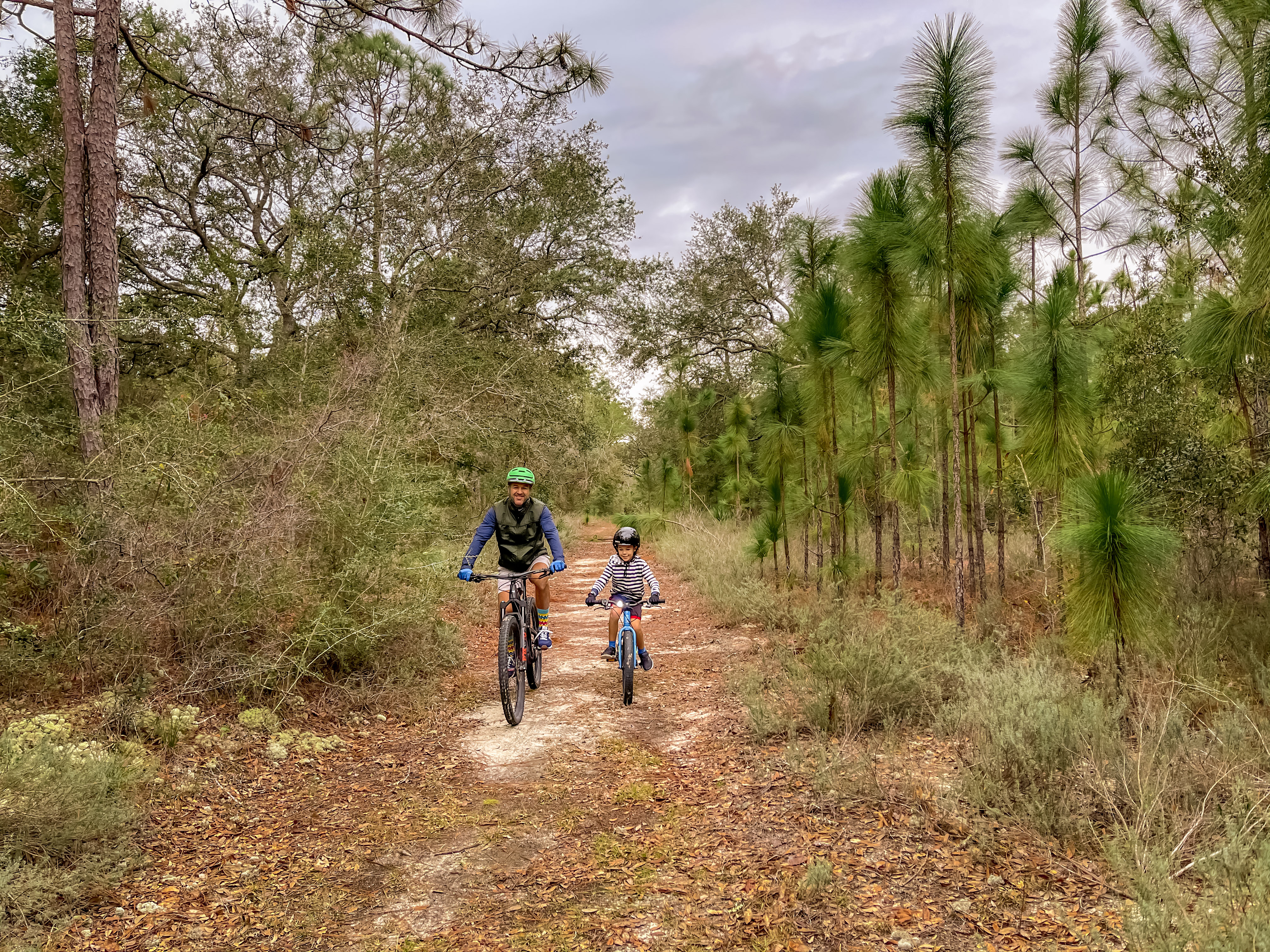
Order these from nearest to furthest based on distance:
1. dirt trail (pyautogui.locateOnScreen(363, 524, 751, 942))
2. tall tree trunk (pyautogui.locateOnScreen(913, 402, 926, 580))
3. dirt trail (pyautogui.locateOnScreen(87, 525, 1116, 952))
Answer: dirt trail (pyautogui.locateOnScreen(87, 525, 1116, 952)) → dirt trail (pyautogui.locateOnScreen(363, 524, 751, 942)) → tall tree trunk (pyautogui.locateOnScreen(913, 402, 926, 580))

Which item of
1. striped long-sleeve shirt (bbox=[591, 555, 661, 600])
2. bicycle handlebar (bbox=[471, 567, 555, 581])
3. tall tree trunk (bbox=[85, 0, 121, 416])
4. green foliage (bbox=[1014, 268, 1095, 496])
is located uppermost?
tall tree trunk (bbox=[85, 0, 121, 416])

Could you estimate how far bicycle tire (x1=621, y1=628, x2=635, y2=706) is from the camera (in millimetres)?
5941

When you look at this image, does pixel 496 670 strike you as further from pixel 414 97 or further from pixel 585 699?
pixel 414 97

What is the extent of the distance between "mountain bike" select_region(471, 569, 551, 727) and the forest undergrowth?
1791 millimetres

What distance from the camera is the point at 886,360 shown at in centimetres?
823

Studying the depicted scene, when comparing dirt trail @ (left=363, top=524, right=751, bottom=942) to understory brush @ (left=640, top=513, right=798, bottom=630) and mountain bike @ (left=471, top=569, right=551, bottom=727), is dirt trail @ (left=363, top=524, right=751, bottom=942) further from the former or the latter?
understory brush @ (left=640, top=513, right=798, bottom=630)

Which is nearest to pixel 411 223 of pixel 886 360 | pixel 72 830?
pixel 886 360

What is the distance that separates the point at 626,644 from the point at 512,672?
40.8 inches

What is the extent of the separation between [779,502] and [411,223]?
339 inches

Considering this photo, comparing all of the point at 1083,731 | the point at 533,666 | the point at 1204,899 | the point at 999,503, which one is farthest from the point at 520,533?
the point at 999,503

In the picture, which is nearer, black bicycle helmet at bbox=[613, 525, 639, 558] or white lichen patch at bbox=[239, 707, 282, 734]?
white lichen patch at bbox=[239, 707, 282, 734]

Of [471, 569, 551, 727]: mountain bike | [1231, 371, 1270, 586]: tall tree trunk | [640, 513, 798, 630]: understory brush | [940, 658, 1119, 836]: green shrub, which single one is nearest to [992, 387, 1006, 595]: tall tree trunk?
[1231, 371, 1270, 586]: tall tree trunk

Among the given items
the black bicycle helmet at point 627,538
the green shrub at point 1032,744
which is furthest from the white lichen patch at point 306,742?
the green shrub at point 1032,744

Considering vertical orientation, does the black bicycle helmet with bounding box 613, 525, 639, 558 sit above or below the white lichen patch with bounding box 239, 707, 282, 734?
above
